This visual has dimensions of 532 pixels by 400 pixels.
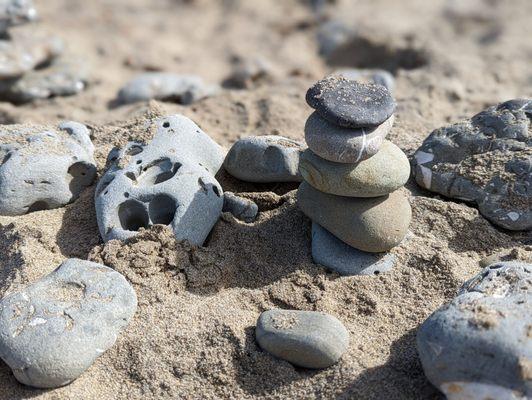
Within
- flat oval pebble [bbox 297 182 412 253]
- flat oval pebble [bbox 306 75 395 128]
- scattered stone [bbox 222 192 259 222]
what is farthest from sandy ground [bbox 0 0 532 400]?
flat oval pebble [bbox 306 75 395 128]

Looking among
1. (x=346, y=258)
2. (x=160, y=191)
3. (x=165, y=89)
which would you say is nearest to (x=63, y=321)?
(x=160, y=191)

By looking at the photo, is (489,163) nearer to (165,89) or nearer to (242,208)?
(242,208)

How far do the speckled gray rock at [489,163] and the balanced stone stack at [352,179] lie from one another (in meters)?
0.48

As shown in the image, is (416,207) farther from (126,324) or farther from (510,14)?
(510,14)

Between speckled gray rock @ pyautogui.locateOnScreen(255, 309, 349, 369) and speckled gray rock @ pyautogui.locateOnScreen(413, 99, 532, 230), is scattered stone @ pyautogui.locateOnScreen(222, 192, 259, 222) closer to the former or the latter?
speckled gray rock @ pyautogui.locateOnScreen(255, 309, 349, 369)

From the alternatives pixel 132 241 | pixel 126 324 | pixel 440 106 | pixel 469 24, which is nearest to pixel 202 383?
pixel 126 324

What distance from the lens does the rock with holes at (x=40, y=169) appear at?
394 cm

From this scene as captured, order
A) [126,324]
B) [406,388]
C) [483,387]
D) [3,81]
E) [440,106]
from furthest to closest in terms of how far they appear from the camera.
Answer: [3,81], [440,106], [126,324], [406,388], [483,387]

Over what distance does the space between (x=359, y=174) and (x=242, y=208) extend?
29.8 inches

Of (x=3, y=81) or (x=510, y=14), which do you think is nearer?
(x=3, y=81)

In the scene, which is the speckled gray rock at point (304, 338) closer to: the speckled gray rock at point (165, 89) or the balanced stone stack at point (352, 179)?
the balanced stone stack at point (352, 179)

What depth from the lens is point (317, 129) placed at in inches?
133

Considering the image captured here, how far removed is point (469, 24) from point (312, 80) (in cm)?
232

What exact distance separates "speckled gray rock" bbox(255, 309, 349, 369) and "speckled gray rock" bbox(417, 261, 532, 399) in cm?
40
